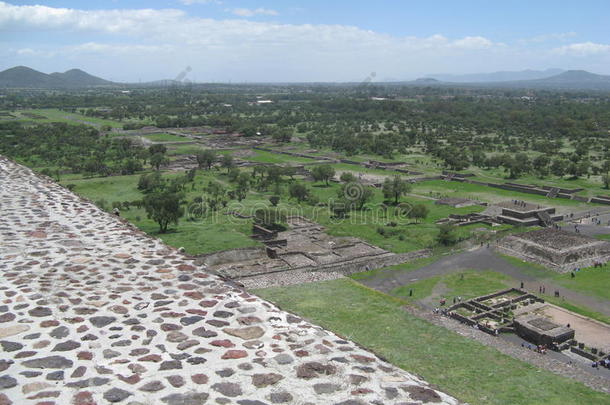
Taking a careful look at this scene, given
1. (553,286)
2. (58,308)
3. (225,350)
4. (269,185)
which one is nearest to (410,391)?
(225,350)

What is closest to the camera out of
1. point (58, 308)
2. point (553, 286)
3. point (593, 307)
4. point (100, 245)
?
point (58, 308)

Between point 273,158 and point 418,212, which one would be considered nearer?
point 418,212

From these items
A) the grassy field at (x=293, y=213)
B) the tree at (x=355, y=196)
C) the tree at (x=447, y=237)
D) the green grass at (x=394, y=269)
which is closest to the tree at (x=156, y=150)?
the grassy field at (x=293, y=213)

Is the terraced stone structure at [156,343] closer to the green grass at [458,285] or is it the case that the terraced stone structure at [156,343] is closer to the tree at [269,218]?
the green grass at [458,285]

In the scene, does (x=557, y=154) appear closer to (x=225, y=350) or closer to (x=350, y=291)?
(x=350, y=291)

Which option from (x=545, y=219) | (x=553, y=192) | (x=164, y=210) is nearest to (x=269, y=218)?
(x=164, y=210)

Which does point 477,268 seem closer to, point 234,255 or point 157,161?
point 234,255

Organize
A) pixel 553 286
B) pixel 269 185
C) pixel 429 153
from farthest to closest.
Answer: pixel 429 153 → pixel 269 185 → pixel 553 286

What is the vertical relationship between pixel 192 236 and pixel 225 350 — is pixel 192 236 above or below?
below
